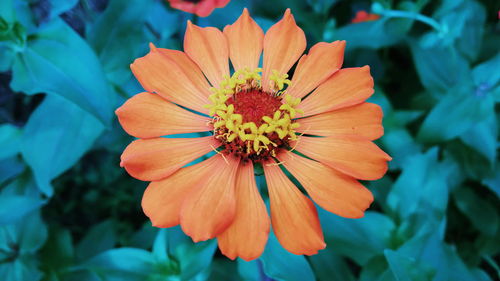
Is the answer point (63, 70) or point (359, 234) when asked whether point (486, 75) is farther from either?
point (63, 70)

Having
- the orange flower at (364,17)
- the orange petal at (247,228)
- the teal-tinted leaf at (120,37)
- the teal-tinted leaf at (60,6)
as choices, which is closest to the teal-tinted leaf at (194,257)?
the orange petal at (247,228)

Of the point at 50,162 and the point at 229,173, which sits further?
the point at 50,162

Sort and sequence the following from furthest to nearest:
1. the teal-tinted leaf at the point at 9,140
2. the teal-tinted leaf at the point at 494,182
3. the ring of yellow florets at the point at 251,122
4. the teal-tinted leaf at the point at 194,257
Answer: the teal-tinted leaf at the point at 494,182 → the teal-tinted leaf at the point at 9,140 → the teal-tinted leaf at the point at 194,257 → the ring of yellow florets at the point at 251,122

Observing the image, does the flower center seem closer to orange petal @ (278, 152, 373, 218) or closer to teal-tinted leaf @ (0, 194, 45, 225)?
orange petal @ (278, 152, 373, 218)

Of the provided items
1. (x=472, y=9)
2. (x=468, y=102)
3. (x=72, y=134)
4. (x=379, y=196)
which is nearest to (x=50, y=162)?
(x=72, y=134)

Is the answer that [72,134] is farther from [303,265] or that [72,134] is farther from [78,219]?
[303,265]

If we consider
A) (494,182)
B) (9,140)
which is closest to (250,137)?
(9,140)

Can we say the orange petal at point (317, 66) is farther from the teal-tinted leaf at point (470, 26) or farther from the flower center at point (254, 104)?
the teal-tinted leaf at point (470, 26)
